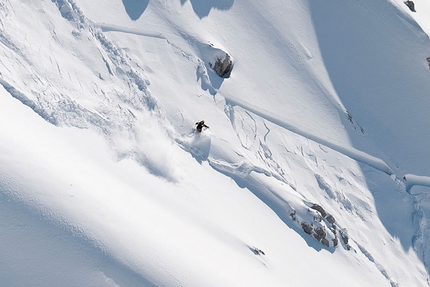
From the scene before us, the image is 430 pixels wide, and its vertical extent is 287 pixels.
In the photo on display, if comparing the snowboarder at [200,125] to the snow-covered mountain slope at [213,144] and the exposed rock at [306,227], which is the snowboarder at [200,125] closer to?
the snow-covered mountain slope at [213,144]

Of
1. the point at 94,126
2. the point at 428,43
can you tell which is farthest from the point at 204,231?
the point at 428,43

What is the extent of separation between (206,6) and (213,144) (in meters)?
6.22

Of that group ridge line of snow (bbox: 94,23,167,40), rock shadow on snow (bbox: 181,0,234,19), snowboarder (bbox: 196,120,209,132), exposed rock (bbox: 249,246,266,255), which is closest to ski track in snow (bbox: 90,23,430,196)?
ridge line of snow (bbox: 94,23,167,40)

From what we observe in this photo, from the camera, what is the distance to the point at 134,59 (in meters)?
13.8

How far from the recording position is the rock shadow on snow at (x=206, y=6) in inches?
629

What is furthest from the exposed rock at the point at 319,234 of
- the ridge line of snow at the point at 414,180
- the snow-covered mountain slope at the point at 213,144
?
the ridge line of snow at the point at 414,180

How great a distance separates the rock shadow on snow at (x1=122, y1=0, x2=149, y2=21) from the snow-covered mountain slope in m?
0.08

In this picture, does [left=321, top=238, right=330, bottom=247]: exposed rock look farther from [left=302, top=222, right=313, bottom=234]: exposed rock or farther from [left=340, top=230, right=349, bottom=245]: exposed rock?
[left=340, top=230, right=349, bottom=245]: exposed rock

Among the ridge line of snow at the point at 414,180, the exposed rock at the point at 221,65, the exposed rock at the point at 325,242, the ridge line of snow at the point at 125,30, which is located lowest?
the exposed rock at the point at 325,242

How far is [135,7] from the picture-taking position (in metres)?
14.9

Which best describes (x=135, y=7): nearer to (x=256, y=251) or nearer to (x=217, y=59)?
(x=217, y=59)

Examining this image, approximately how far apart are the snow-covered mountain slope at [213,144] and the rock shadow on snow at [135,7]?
3.1 inches

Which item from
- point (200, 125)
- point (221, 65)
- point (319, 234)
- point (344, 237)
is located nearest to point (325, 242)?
point (319, 234)

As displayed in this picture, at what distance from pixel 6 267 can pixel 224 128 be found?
8287 millimetres
